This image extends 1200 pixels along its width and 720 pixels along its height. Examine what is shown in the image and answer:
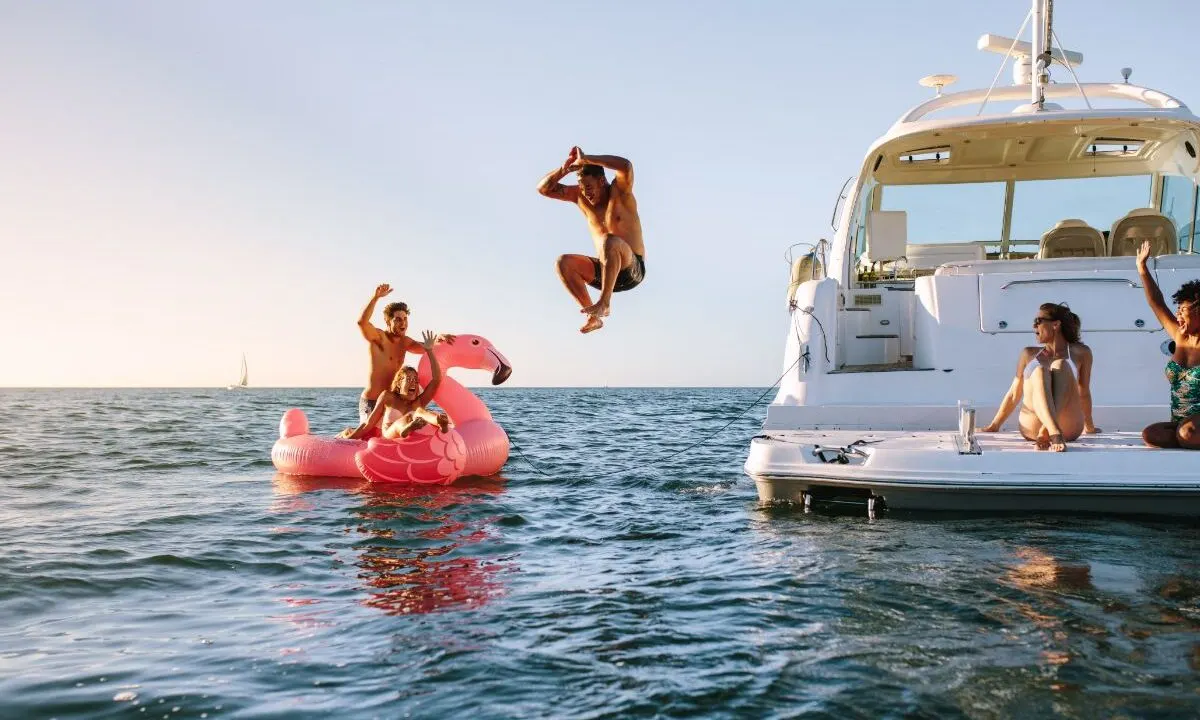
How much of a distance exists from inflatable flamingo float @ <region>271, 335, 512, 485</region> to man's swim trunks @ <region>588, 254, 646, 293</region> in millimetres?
5853

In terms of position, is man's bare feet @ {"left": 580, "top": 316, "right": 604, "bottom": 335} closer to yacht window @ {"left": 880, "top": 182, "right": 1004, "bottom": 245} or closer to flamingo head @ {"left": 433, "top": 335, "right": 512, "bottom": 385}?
yacht window @ {"left": 880, "top": 182, "right": 1004, "bottom": 245}

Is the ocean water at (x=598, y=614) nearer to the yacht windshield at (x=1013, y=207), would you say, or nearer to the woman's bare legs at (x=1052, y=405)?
the woman's bare legs at (x=1052, y=405)

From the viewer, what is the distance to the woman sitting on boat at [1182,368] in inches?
277

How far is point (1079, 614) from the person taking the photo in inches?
206

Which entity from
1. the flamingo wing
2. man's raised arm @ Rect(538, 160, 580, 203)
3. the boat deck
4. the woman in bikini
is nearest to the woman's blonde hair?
the woman in bikini

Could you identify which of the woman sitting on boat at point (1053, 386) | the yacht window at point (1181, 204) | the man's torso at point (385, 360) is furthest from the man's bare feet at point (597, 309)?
the man's torso at point (385, 360)

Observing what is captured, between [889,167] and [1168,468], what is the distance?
16.7ft

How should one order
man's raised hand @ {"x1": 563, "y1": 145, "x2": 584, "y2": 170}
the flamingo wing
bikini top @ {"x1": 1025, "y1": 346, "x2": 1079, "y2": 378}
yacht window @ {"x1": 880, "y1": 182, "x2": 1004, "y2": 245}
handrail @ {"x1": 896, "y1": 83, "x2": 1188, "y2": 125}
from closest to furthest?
man's raised hand @ {"x1": 563, "y1": 145, "x2": 584, "y2": 170} < bikini top @ {"x1": 1025, "y1": 346, "x2": 1079, "y2": 378} < handrail @ {"x1": 896, "y1": 83, "x2": 1188, "y2": 125} < yacht window @ {"x1": 880, "y1": 182, "x2": 1004, "y2": 245} < the flamingo wing

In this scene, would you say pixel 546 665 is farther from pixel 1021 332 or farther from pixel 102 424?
pixel 102 424

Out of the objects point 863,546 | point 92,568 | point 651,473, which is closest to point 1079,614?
point 863,546

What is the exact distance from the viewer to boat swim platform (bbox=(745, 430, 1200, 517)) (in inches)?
270

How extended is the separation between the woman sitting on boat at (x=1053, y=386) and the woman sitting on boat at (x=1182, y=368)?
535mm

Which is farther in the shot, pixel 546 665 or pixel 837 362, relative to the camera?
pixel 837 362

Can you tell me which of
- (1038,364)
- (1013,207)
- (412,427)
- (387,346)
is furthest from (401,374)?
(1038,364)
